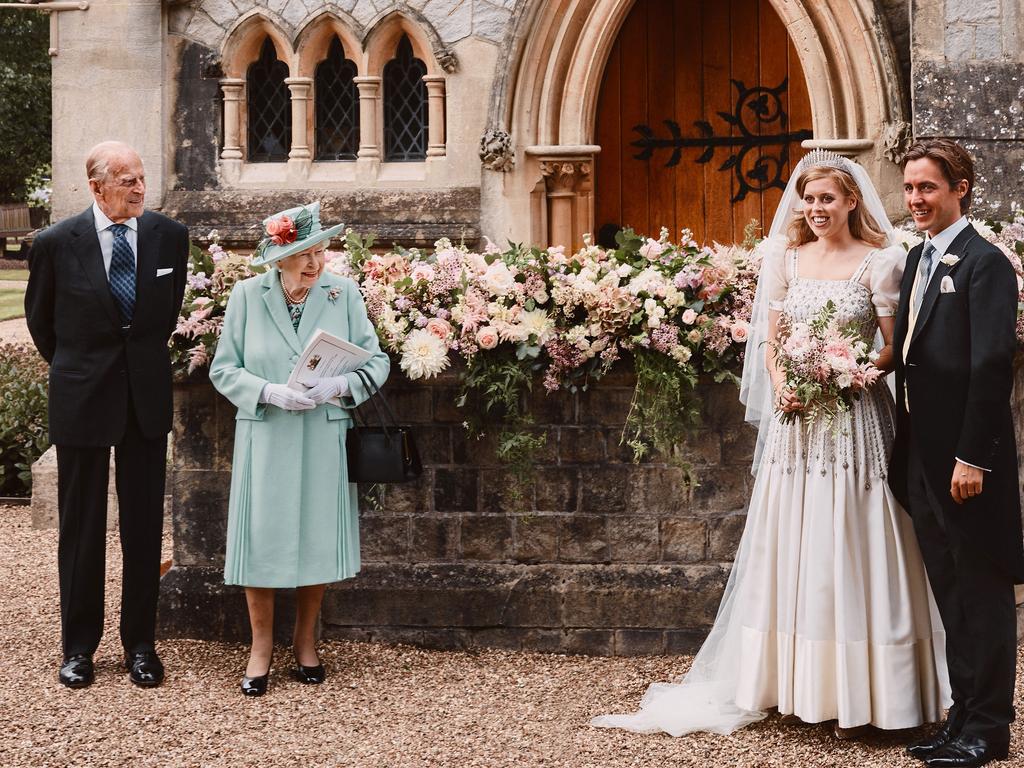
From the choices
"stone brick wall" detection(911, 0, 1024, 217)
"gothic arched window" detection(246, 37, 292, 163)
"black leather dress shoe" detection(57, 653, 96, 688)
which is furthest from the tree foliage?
"black leather dress shoe" detection(57, 653, 96, 688)

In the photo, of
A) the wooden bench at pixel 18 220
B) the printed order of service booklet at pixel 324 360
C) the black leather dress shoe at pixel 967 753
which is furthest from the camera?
the wooden bench at pixel 18 220

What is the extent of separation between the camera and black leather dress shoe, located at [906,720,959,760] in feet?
14.0

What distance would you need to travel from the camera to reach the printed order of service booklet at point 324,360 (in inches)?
193

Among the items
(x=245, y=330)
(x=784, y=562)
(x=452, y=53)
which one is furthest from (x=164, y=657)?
(x=452, y=53)

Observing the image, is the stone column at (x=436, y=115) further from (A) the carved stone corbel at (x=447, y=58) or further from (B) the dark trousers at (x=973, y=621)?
(B) the dark trousers at (x=973, y=621)

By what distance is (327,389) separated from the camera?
4984 millimetres

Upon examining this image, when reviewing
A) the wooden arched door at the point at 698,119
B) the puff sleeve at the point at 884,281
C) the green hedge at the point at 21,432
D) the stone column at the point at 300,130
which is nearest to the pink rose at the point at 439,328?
the puff sleeve at the point at 884,281

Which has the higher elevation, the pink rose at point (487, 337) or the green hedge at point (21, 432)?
the pink rose at point (487, 337)

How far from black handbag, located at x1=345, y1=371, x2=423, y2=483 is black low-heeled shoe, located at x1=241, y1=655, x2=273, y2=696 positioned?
0.83 meters

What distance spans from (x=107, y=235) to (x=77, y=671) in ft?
5.61

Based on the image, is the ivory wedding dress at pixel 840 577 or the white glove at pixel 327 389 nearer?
the ivory wedding dress at pixel 840 577

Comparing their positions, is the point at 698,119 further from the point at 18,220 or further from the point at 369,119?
the point at 18,220

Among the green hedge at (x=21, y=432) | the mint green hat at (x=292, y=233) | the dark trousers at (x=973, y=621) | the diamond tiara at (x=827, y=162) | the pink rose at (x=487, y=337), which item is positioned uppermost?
the diamond tiara at (x=827, y=162)

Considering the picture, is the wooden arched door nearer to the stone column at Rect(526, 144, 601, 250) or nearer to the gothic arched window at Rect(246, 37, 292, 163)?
the stone column at Rect(526, 144, 601, 250)
